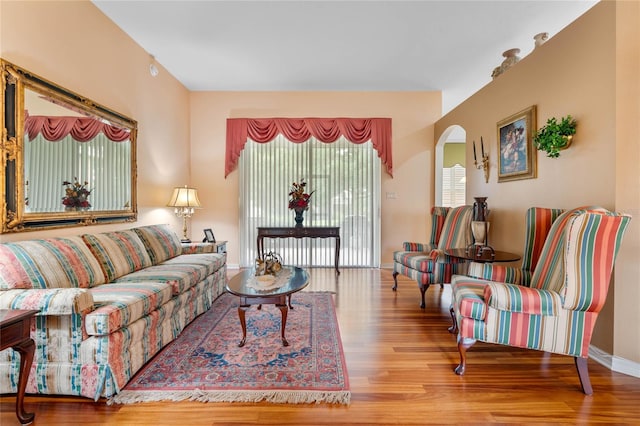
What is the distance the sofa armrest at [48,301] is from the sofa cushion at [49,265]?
0.27 meters

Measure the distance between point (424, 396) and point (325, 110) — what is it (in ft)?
14.8

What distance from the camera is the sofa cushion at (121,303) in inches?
70.1

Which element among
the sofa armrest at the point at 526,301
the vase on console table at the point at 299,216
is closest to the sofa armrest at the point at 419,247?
the vase on console table at the point at 299,216

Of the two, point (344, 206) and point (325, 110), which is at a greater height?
point (325, 110)

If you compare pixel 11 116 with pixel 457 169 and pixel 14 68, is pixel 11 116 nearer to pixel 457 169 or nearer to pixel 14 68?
pixel 14 68

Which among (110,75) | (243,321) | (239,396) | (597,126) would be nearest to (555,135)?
(597,126)

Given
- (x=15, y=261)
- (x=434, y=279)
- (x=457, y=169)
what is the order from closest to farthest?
(x=15, y=261)
(x=434, y=279)
(x=457, y=169)

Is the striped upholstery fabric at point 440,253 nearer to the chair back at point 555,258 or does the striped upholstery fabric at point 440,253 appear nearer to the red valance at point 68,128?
the chair back at point 555,258

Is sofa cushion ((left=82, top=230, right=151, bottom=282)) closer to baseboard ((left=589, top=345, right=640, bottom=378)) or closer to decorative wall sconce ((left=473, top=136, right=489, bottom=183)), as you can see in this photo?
baseboard ((left=589, top=345, right=640, bottom=378))

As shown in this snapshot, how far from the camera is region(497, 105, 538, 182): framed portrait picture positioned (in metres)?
2.94

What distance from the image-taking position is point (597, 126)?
225 centimetres

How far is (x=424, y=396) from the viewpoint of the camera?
6.08 feet

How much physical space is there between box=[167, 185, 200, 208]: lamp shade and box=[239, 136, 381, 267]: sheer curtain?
108 centimetres

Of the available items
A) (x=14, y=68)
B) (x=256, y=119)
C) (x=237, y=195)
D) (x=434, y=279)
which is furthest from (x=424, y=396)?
(x=256, y=119)
